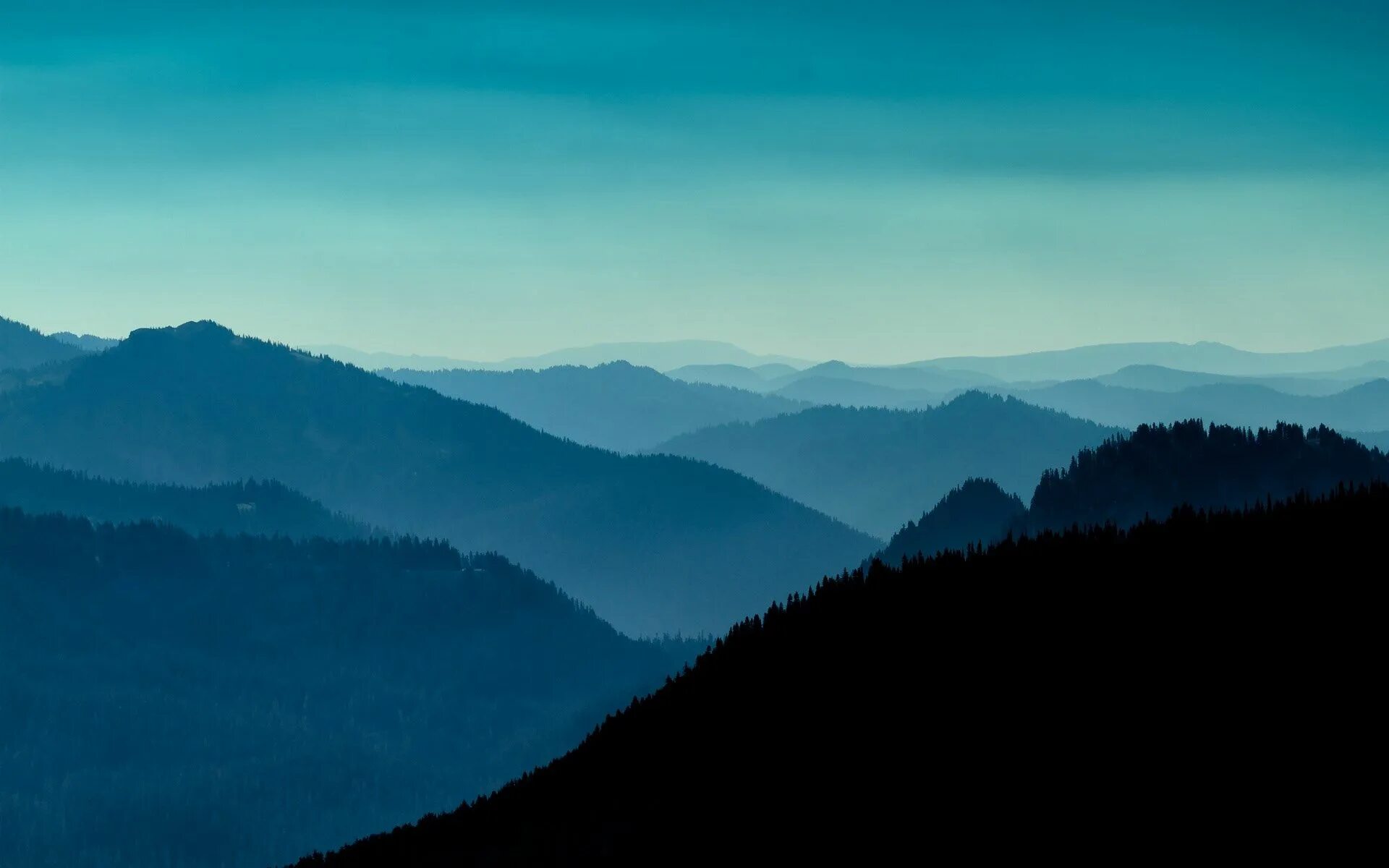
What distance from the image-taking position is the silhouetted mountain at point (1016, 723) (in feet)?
180

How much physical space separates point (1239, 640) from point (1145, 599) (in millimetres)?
14941

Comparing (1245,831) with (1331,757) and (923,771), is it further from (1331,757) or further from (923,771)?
(923,771)

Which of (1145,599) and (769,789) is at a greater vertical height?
(1145,599)

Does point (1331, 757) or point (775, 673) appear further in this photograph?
point (775, 673)

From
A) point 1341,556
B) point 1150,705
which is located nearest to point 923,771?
point 1150,705

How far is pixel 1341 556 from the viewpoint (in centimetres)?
6800

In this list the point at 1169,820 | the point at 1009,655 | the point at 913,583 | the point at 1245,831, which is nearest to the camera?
the point at 1245,831

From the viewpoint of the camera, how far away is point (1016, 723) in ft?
255

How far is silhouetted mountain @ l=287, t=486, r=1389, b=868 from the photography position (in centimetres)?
5497

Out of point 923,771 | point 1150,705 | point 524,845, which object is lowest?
point 524,845

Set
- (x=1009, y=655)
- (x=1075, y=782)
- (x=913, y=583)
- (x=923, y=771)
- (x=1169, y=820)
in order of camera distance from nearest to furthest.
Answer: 1. (x=1169, y=820)
2. (x=1075, y=782)
3. (x=923, y=771)
4. (x=1009, y=655)
5. (x=913, y=583)

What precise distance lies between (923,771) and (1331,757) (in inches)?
1297

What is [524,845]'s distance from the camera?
4210 inches

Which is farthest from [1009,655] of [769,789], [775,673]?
[775,673]
